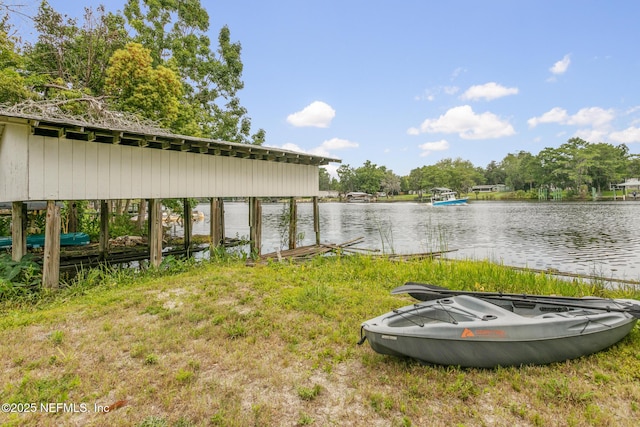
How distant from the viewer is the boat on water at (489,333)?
11.2 ft

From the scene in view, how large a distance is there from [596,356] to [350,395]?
2.96 meters

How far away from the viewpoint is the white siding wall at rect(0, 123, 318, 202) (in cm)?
668

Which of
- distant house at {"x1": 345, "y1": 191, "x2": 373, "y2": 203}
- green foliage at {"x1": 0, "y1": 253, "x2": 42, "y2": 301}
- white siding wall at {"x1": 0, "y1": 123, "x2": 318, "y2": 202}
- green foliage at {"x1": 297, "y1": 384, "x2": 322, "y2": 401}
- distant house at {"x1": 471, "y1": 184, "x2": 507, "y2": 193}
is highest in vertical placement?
distant house at {"x1": 471, "y1": 184, "x2": 507, "y2": 193}

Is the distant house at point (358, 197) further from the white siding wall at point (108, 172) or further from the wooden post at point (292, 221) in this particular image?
the white siding wall at point (108, 172)

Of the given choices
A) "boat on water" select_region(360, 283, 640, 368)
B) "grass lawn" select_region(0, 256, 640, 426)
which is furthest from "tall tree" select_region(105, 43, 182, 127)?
"boat on water" select_region(360, 283, 640, 368)

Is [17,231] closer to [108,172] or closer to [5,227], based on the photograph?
[108,172]

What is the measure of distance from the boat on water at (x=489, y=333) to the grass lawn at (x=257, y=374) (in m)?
0.16

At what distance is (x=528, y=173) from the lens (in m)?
66.6

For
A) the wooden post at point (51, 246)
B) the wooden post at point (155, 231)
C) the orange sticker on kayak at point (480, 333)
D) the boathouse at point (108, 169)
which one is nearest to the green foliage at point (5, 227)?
the boathouse at point (108, 169)

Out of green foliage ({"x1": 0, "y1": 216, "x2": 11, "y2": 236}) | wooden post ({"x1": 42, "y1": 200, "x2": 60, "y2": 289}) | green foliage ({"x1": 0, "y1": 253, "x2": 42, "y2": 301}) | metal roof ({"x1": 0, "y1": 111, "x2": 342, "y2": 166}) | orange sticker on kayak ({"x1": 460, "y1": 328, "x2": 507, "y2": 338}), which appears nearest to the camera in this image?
orange sticker on kayak ({"x1": 460, "y1": 328, "x2": 507, "y2": 338})

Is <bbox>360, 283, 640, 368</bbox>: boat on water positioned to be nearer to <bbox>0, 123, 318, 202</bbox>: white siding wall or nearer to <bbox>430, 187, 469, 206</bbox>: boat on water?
<bbox>0, 123, 318, 202</bbox>: white siding wall

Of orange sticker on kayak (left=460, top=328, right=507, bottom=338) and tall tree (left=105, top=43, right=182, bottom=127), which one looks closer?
orange sticker on kayak (left=460, top=328, right=507, bottom=338)

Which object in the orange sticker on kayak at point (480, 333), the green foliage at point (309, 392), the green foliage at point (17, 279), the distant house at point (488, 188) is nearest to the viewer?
the green foliage at point (309, 392)

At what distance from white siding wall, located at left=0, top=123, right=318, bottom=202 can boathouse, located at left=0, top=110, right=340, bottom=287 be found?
2cm
